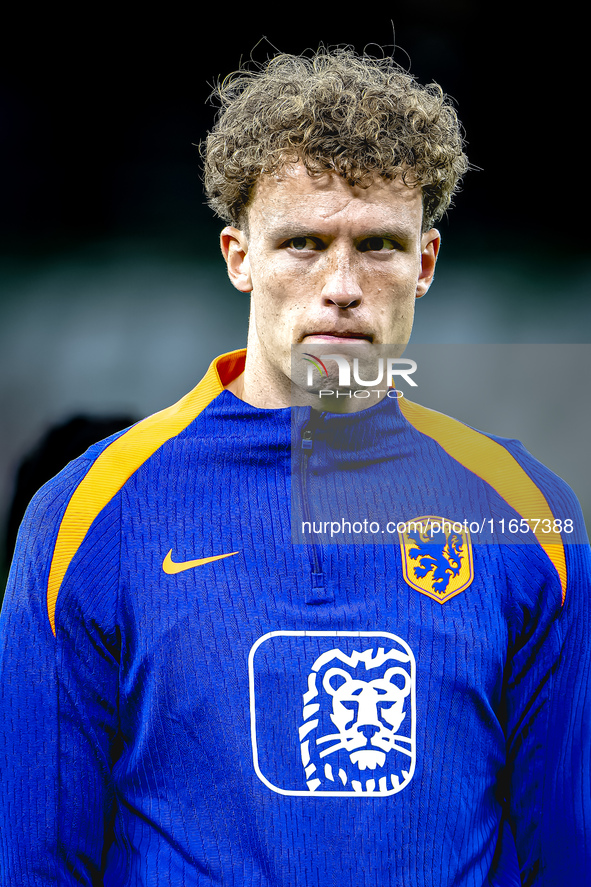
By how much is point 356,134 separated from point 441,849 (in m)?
0.87

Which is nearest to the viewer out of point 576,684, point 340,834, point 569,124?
point 340,834

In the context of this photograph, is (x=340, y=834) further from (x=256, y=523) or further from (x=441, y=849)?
(x=256, y=523)

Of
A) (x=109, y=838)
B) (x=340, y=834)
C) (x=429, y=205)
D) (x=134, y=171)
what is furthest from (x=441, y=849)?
(x=134, y=171)

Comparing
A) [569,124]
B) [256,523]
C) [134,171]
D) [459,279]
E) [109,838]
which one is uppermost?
[569,124]

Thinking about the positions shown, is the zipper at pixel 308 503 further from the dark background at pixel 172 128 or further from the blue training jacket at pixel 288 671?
the dark background at pixel 172 128

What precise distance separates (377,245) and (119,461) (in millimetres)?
432

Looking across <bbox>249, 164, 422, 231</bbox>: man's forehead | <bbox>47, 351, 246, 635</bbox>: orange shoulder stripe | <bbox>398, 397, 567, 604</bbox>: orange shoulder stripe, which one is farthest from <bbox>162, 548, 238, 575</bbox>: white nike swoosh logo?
<bbox>249, 164, 422, 231</bbox>: man's forehead

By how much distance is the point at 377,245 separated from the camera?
943 mm

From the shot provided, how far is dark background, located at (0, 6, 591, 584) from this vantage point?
1.49 metres

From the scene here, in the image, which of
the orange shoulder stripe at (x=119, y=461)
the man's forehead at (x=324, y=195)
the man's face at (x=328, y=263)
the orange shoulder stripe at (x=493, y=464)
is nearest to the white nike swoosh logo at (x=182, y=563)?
the orange shoulder stripe at (x=119, y=461)

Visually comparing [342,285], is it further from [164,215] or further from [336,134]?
[164,215]

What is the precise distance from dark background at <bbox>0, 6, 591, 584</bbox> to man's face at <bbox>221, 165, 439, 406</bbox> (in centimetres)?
58

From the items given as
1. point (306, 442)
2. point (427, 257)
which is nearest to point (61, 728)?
point (306, 442)

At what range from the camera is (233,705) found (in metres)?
0.87
